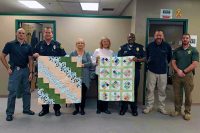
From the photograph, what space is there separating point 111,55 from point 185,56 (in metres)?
1.33

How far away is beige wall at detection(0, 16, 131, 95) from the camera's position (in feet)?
17.6

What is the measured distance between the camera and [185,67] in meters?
4.07

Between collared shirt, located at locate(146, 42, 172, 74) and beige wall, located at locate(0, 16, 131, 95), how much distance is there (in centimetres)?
136

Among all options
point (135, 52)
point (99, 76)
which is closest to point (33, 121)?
point (99, 76)

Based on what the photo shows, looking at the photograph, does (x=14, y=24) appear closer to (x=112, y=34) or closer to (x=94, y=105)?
(x=112, y=34)

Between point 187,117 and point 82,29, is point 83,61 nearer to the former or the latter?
point 82,29

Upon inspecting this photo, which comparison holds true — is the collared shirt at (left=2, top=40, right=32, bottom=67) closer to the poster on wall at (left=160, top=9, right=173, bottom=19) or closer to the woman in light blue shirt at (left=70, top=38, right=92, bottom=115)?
the woman in light blue shirt at (left=70, top=38, right=92, bottom=115)

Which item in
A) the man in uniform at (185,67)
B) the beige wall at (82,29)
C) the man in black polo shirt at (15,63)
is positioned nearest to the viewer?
the man in black polo shirt at (15,63)

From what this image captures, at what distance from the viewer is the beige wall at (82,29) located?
17.6ft

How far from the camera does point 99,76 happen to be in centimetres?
425

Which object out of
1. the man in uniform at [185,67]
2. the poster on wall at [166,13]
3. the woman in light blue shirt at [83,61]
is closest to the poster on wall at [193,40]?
the poster on wall at [166,13]

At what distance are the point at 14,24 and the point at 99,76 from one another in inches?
99.9

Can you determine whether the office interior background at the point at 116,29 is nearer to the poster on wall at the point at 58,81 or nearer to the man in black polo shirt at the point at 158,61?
the poster on wall at the point at 58,81

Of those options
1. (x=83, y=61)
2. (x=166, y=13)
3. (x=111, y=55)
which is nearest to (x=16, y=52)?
(x=83, y=61)
